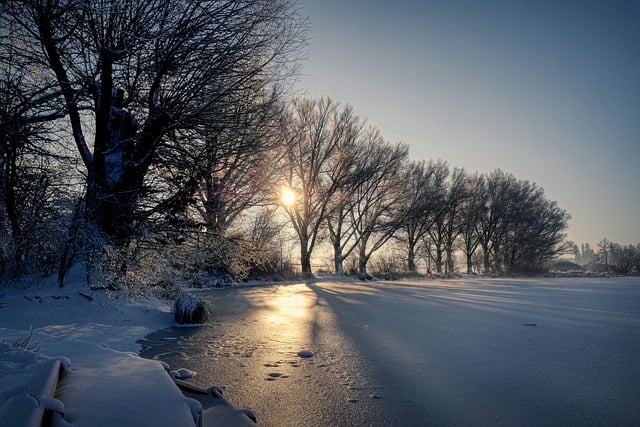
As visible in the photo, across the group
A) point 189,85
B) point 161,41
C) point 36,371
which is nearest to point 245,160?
point 189,85

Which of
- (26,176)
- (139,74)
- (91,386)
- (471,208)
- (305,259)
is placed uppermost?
(471,208)

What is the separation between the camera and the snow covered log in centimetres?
512

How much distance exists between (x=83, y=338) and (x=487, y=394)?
380 centimetres

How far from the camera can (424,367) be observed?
2705 mm

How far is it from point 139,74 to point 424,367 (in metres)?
4.87

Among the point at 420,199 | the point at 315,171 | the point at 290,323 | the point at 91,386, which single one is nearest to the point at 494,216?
the point at 420,199

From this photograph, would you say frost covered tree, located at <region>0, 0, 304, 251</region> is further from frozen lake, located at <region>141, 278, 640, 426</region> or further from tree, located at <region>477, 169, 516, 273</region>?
tree, located at <region>477, 169, 516, 273</region>

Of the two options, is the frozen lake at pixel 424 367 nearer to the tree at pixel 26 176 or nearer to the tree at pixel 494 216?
the tree at pixel 26 176

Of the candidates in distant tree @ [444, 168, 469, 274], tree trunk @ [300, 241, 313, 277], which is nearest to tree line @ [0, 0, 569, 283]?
tree trunk @ [300, 241, 313, 277]

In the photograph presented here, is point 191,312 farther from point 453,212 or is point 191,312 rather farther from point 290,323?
point 453,212

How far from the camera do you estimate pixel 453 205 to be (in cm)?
3150

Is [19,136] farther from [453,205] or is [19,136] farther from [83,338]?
[453,205]

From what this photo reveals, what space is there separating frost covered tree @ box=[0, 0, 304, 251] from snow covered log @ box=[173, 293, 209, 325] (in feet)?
3.98

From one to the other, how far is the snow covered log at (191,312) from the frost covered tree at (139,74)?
1213 mm
